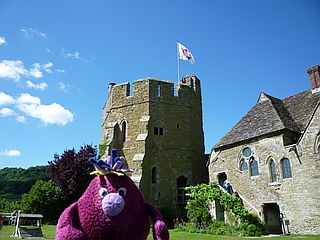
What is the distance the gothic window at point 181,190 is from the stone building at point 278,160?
3.66 metres

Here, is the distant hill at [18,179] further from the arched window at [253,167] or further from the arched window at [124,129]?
the arched window at [253,167]

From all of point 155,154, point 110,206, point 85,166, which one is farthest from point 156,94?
point 110,206

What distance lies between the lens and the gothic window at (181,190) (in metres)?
26.1

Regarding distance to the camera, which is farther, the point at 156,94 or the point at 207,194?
the point at 156,94

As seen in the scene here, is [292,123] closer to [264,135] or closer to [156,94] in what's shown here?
[264,135]

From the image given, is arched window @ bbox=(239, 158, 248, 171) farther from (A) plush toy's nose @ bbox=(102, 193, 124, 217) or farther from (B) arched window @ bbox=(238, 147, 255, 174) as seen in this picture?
(A) plush toy's nose @ bbox=(102, 193, 124, 217)

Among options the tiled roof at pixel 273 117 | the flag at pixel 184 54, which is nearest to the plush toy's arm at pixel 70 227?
the tiled roof at pixel 273 117

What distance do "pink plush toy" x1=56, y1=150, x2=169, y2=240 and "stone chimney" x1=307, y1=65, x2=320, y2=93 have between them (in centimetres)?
2051

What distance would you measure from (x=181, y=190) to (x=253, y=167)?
7.92 metres

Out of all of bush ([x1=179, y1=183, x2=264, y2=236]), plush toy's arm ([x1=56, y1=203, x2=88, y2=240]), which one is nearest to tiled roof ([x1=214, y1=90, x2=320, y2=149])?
bush ([x1=179, y1=183, x2=264, y2=236])

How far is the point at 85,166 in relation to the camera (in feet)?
82.3

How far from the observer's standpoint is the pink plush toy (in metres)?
4.36

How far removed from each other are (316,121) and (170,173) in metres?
13.0

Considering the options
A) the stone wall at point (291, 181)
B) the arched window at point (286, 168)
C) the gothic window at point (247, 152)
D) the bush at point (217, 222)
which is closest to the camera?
the stone wall at point (291, 181)
